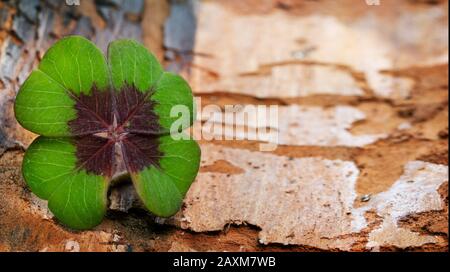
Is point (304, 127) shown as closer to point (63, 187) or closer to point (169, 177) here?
point (169, 177)

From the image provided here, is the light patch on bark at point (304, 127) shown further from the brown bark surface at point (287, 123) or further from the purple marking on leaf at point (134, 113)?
the purple marking on leaf at point (134, 113)

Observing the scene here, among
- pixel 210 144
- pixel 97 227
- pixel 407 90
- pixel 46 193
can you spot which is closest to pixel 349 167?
pixel 210 144

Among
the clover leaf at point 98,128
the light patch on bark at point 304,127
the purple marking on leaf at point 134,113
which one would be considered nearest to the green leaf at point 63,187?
the clover leaf at point 98,128

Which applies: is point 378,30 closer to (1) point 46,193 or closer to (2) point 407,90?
(2) point 407,90

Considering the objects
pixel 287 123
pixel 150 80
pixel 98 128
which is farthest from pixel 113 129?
pixel 287 123
